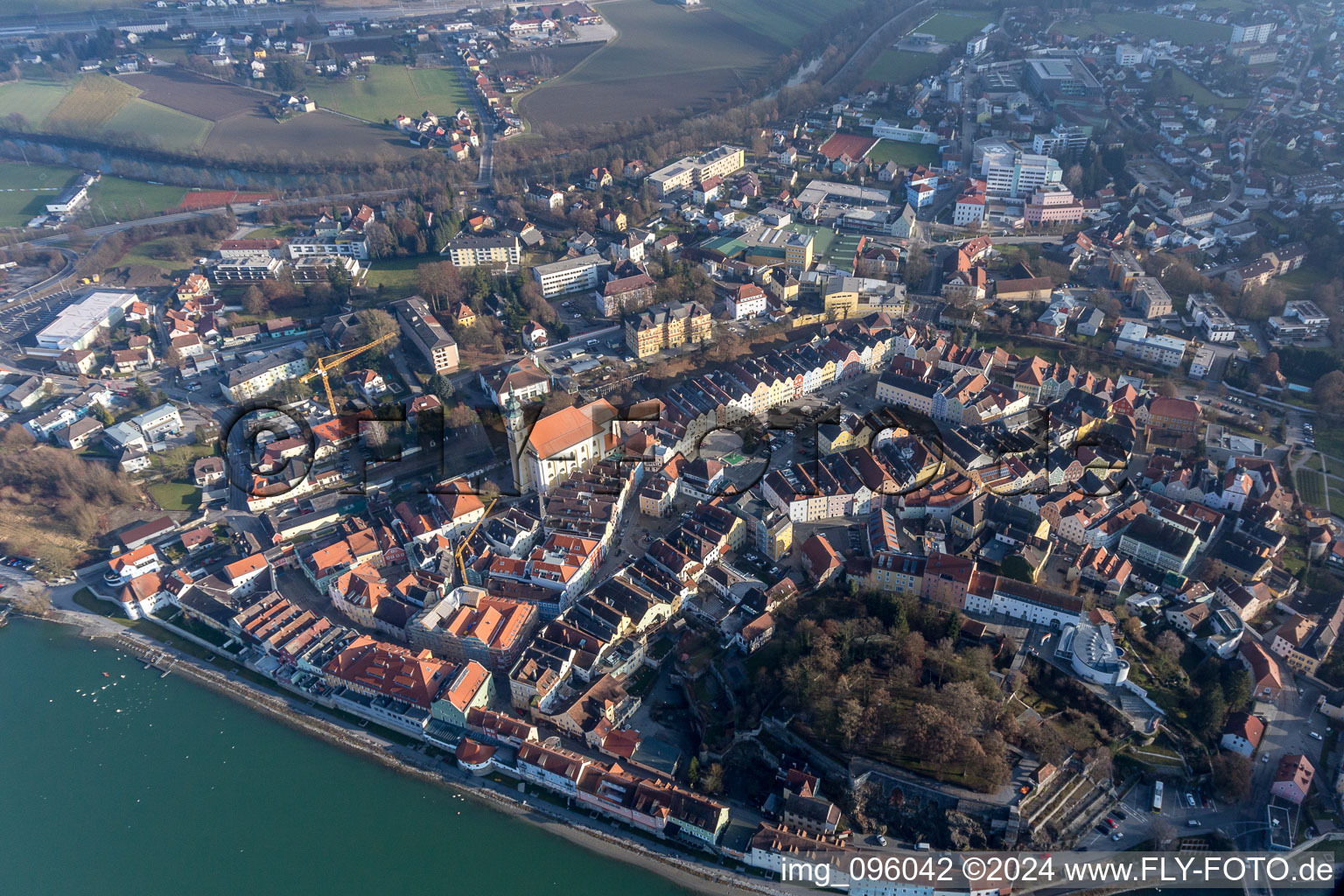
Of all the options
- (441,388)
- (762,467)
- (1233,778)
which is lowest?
(1233,778)

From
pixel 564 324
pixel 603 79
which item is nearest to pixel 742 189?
pixel 564 324

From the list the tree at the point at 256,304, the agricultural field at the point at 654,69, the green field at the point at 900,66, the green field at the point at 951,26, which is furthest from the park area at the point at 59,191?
the green field at the point at 951,26

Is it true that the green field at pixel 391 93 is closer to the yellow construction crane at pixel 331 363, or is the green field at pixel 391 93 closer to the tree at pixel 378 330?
the tree at pixel 378 330

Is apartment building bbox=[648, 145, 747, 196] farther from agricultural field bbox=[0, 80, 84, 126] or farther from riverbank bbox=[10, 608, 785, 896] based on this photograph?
agricultural field bbox=[0, 80, 84, 126]

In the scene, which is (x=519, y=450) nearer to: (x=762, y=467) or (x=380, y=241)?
(x=762, y=467)

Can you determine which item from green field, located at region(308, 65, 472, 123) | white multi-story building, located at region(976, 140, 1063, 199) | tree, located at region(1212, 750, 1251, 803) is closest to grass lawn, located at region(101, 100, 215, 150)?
green field, located at region(308, 65, 472, 123)

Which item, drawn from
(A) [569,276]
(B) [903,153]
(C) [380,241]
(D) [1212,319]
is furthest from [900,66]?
(C) [380,241]
